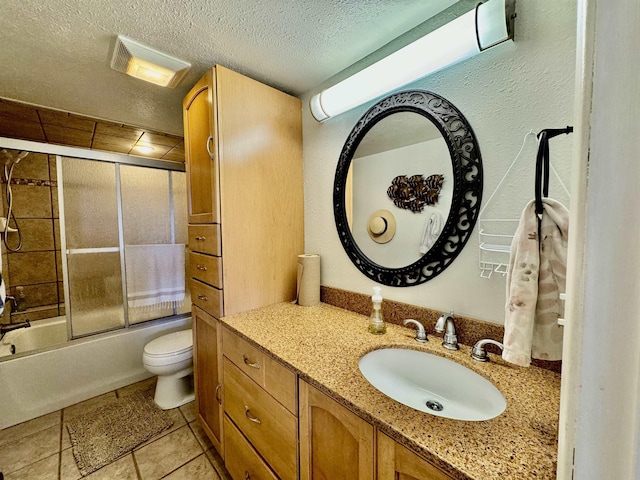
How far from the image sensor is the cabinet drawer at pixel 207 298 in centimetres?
127

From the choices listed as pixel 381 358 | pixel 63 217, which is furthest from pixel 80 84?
pixel 381 358

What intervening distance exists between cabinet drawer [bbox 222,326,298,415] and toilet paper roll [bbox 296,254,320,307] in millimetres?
411

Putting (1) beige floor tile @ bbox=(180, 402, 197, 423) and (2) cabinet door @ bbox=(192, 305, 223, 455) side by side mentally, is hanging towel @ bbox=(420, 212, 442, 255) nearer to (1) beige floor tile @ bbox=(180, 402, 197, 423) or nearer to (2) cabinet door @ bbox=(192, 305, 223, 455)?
(2) cabinet door @ bbox=(192, 305, 223, 455)

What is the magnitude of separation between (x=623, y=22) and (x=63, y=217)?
278 centimetres

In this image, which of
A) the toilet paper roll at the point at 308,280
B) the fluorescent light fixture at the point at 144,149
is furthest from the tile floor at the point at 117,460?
the fluorescent light fixture at the point at 144,149

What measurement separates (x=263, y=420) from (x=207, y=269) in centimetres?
74

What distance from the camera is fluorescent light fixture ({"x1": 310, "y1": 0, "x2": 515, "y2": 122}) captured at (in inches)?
31.7

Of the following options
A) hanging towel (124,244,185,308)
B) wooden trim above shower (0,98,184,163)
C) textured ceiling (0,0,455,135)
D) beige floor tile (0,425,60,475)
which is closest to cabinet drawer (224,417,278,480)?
beige floor tile (0,425,60,475)

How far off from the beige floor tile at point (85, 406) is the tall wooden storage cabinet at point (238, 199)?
89 cm

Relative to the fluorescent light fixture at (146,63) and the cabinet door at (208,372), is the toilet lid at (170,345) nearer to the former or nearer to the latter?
the cabinet door at (208,372)

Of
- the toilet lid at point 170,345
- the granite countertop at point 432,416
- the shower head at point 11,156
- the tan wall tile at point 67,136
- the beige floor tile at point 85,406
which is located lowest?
the beige floor tile at point 85,406

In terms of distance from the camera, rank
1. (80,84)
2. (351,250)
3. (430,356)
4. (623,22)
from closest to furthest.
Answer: (623,22)
(430,356)
(351,250)
(80,84)

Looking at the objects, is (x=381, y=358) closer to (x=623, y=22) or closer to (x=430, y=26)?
(x=623, y=22)

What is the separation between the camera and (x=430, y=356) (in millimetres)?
924
